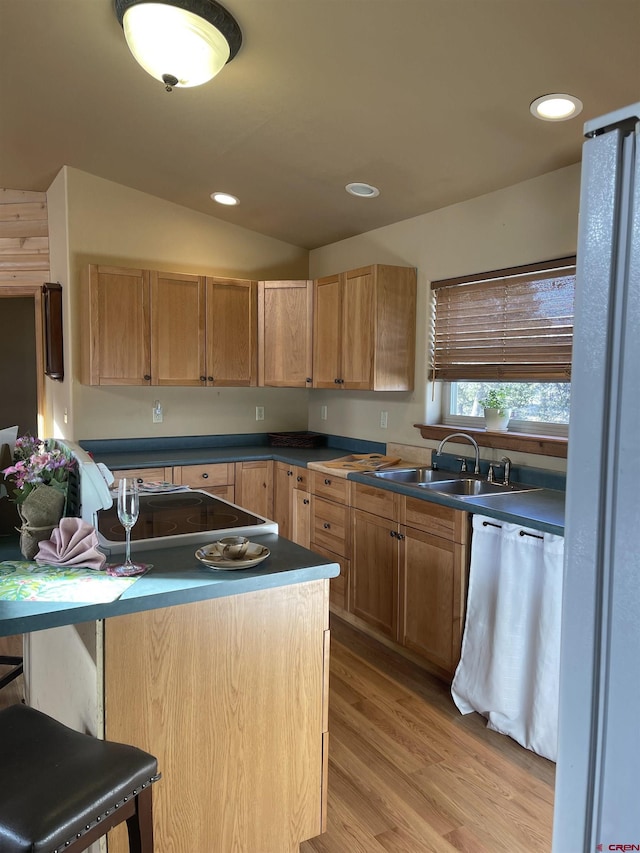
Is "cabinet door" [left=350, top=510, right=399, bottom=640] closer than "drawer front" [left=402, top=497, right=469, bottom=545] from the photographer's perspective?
No

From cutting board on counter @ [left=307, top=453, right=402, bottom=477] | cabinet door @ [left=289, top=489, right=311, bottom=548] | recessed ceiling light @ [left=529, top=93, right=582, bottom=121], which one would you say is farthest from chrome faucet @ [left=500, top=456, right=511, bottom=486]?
recessed ceiling light @ [left=529, top=93, right=582, bottom=121]

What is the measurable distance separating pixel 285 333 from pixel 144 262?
43.9 inches

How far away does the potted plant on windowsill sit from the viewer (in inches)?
127

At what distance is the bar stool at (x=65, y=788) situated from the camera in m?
1.10

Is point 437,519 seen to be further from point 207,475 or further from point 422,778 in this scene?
point 207,475

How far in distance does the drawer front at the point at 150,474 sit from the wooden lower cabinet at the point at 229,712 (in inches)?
91.5

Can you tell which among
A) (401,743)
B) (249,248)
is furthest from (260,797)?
(249,248)

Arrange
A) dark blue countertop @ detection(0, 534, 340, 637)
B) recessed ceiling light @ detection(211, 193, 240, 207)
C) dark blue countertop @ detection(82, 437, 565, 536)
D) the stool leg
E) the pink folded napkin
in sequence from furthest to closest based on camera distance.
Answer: recessed ceiling light @ detection(211, 193, 240, 207)
dark blue countertop @ detection(82, 437, 565, 536)
the pink folded napkin
dark blue countertop @ detection(0, 534, 340, 637)
the stool leg

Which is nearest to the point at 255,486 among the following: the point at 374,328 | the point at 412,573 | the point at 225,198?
the point at 374,328

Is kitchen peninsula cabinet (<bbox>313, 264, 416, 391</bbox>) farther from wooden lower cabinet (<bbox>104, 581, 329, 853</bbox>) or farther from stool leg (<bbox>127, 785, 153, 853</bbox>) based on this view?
stool leg (<bbox>127, 785, 153, 853</bbox>)

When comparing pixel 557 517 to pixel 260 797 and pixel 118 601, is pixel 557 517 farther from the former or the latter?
pixel 118 601

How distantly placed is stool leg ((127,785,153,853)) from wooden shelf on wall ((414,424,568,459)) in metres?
2.23

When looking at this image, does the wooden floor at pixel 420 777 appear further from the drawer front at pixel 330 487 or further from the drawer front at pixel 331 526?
the drawer front at pixel 330 487

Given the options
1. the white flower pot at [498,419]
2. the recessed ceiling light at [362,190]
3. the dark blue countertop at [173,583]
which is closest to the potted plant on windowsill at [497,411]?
the white flower pot at [498,419]
